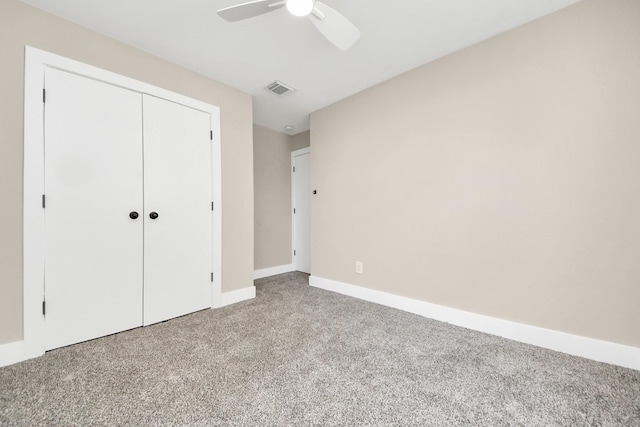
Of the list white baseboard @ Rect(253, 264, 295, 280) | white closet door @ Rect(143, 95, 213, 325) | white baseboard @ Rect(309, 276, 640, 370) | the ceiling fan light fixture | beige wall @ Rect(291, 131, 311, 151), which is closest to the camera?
the ceiling fan light fixture

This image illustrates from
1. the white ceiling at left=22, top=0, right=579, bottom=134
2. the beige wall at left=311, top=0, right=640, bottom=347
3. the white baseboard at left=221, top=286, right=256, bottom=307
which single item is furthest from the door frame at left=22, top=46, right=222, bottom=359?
the beige wall at left=311, top=0, right=640, bottom=347

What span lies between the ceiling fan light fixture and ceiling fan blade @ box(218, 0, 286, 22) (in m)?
0.04

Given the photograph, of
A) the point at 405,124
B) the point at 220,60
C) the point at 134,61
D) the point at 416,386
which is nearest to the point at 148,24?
the point at 134,61

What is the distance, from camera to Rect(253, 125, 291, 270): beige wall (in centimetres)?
374

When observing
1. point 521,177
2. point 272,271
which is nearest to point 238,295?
point 272,271

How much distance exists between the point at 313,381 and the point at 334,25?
2143 millimetres

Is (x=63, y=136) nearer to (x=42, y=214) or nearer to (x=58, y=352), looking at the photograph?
(x=42, y=214)

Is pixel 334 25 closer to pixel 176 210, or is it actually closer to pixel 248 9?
pixel 248 9

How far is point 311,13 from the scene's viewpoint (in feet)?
4.53

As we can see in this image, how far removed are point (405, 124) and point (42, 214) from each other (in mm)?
3059

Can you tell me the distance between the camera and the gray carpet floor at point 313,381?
1.11 m

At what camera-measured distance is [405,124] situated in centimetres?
241

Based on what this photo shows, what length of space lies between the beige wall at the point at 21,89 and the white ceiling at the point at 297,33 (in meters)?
0.09

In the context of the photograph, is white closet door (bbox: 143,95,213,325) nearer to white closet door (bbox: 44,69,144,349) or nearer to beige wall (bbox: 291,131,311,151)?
white closet door (bbox: 44,69,144,349)
